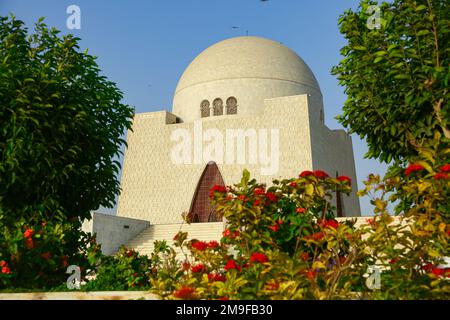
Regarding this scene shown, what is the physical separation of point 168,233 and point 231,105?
9.48 meters

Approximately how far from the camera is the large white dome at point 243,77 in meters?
27.5

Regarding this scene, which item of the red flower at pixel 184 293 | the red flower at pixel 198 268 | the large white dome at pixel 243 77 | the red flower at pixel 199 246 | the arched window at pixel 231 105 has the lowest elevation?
the red flower at pixel 184 293

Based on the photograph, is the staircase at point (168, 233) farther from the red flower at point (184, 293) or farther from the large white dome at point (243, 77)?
the red flower at point (184, 293)

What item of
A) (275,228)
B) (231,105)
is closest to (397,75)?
(275,228)

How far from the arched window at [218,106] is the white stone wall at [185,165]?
107 centimetres

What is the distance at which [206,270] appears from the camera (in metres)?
5.44

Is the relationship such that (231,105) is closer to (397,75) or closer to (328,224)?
(397,75)

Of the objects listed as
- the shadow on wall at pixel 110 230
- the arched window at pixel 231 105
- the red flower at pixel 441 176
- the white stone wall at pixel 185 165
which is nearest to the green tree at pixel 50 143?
the red flower at pixel 441 176

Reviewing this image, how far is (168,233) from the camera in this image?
72.1 ft

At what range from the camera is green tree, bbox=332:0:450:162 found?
7.68m

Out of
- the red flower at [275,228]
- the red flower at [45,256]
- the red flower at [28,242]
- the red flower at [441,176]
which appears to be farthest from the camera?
the red flower at [45,256]

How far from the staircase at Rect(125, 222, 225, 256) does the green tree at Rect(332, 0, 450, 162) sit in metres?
12.7

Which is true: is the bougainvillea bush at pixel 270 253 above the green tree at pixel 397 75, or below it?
below
